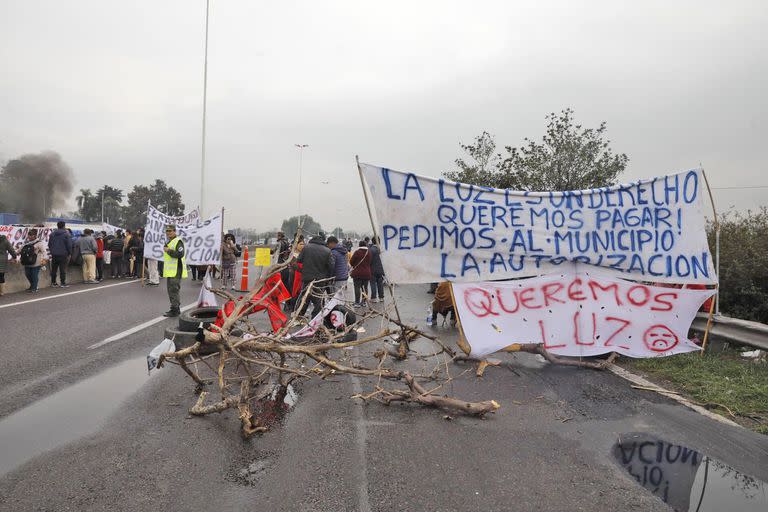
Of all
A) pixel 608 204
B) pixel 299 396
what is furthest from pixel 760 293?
pixel 299 396

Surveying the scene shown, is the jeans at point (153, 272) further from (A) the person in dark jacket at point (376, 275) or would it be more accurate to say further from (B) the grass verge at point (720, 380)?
(B) the grass verge at point (720, 380)

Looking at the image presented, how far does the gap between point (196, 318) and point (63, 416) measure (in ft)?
8.96

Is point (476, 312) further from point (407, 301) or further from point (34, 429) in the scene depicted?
point (407, 301)

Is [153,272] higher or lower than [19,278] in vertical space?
higher

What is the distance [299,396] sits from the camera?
5.24 m

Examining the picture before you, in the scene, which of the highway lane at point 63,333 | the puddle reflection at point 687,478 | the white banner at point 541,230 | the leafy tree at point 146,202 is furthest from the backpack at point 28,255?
the leafy tree at point 146,202

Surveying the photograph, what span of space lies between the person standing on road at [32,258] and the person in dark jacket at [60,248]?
0.67 metres

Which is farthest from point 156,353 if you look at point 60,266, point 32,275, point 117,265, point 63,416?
point 117,265

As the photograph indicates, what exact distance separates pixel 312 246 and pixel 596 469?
6.54 meters

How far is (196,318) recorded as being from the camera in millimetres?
7215

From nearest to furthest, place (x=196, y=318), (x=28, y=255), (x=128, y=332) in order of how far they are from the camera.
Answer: (x=196, y=318) < (x=128, y=332) < (x=28, y=255)

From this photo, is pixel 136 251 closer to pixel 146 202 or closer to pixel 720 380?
pixel 720 380

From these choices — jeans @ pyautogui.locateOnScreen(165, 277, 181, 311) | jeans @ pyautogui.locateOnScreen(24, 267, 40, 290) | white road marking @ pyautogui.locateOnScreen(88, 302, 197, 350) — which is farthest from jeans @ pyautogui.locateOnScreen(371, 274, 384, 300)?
jeans @ pyautogui.locateOnScreen(24, 267, 40, 290)

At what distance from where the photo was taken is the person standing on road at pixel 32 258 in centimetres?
1367
